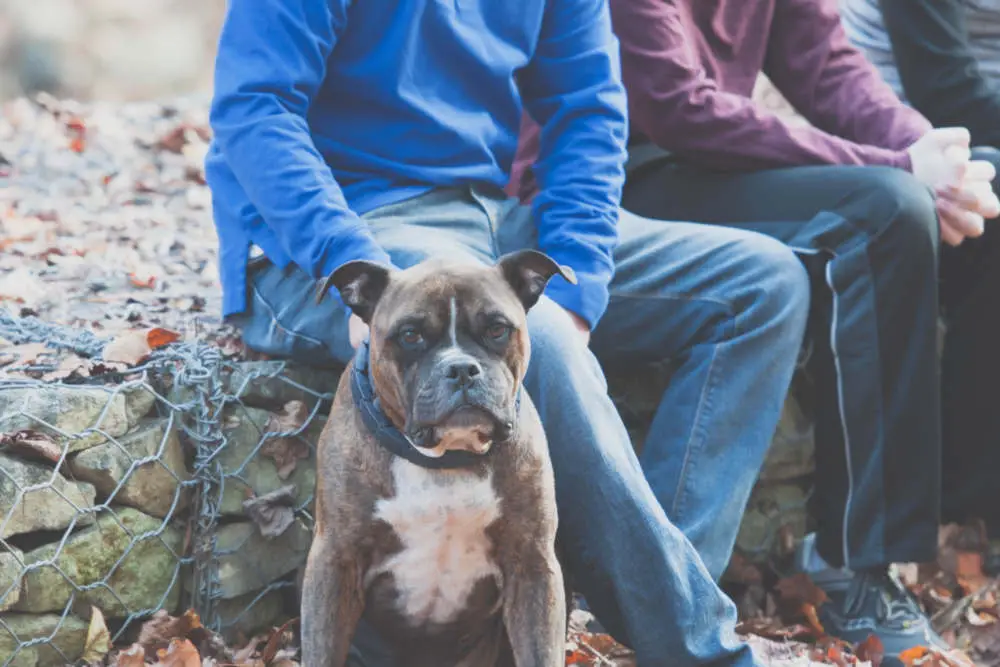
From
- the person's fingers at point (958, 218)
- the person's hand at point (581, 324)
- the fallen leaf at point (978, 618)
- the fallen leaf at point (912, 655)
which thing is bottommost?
the fallen leaf at point (978, 618)

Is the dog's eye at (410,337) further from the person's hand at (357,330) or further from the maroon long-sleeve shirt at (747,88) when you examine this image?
the maroon long-sleeve shirt at (747,88)

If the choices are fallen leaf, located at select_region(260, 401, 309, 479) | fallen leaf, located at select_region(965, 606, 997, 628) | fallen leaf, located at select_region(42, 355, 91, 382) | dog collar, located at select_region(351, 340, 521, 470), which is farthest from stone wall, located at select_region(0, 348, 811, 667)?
fallen leaf, located at select_region(965, 606, 997, 628)

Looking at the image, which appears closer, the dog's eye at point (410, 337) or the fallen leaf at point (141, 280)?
the dog's eye at point (410, 337)

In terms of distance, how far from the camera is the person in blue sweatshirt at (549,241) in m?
2.72

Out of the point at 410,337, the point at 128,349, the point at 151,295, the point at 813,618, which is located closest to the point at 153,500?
the point at 128,349

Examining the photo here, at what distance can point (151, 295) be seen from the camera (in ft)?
13.1

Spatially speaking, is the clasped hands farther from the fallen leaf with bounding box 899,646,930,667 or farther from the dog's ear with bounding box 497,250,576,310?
the dog's ear with bounding box 497,250,576,310

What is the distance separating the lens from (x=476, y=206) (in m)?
3.21

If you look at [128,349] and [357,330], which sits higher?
[357,330]

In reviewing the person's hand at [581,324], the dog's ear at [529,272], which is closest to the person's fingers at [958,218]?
the person's hand at [581,324]

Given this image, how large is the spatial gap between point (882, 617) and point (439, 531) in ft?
5.33

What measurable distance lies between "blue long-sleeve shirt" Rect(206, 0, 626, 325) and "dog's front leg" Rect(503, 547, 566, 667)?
28.8 inches

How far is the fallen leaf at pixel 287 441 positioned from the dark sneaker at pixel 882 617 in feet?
5.32

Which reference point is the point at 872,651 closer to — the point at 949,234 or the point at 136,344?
the point at 949,234
